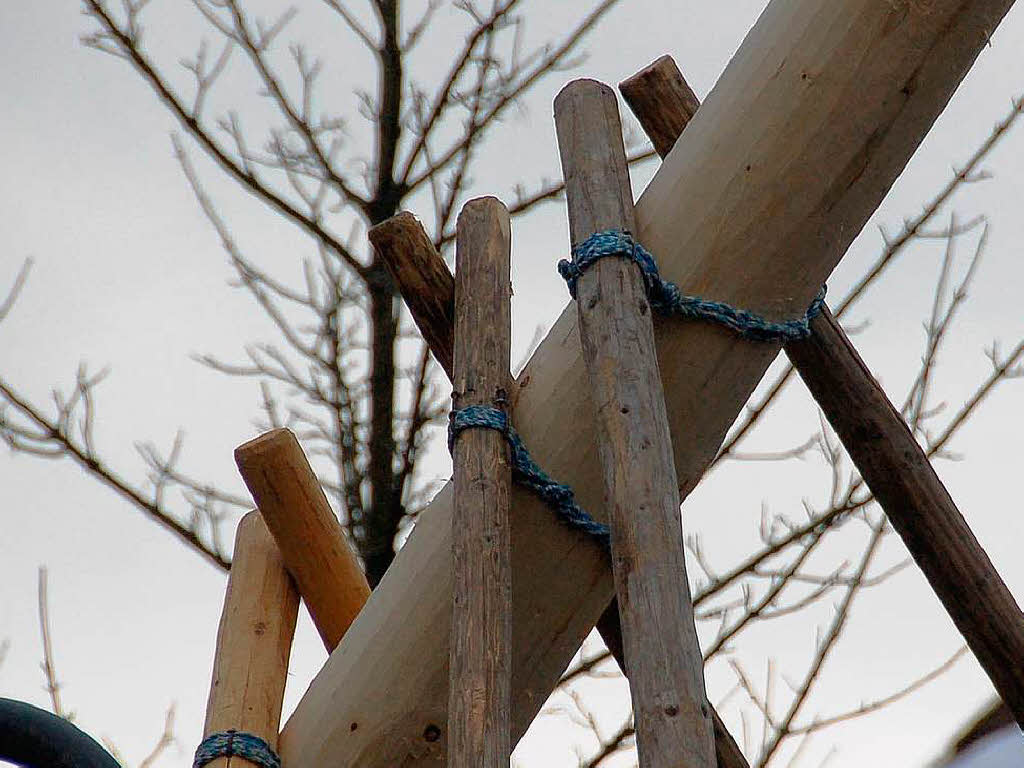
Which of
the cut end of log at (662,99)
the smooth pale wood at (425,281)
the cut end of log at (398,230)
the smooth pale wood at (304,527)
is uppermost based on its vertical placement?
the cut end of log at (662,99)

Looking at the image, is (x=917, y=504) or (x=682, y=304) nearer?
(x=682, y=304)

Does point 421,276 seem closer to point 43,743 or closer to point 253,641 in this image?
point 253,641

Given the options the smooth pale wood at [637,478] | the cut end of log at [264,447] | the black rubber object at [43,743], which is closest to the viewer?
the black rubber object at [43,743]

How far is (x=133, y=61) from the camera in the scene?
3596 mm

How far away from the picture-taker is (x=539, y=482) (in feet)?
5.94

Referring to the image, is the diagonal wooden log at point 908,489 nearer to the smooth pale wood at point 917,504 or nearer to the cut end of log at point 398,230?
the smooth pale wood at point 917,504

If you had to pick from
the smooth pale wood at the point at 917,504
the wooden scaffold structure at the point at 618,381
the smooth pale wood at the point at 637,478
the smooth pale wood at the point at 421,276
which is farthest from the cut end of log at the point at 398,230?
the smooth pale wood at the point at 917,504

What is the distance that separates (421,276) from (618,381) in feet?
1.67

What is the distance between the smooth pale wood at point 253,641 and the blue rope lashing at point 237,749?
0.01 metres

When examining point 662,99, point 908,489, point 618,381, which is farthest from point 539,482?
point 662,99

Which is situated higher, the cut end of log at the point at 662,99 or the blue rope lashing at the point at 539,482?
the cut end of log at the point at 662,99

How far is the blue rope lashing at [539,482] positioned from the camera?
70.9 inches

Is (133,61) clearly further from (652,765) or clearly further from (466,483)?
(652,765)

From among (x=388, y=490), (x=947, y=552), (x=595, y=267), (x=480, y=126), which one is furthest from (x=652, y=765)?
(x=480, y=126)
